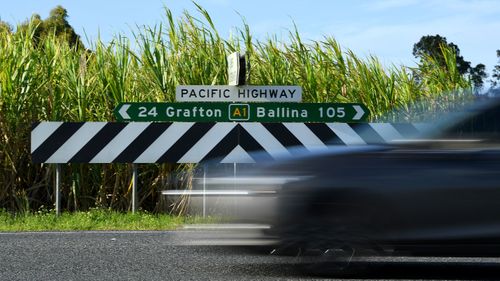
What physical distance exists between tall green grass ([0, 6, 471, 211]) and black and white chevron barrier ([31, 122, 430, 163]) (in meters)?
0.56

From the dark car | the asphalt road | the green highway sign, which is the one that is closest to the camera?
the dark car

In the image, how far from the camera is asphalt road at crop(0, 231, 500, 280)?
24.1 ft

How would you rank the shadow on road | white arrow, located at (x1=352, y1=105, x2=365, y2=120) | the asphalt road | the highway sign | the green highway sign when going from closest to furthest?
the shadow on road, the asphalt road, the green highway sign, the highway sign, white arrow, located at (x1=352, y1=105, x2=365, y2=120)

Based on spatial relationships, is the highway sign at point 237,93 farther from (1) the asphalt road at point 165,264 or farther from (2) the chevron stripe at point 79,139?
(1) the asphalt road at point 165,264

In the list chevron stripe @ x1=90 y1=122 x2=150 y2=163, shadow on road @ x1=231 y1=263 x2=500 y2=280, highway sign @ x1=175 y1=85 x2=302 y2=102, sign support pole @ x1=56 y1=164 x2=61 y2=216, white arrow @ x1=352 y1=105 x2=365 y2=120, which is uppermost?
highway sign @ x1=175 y1=85 x2=302 y2=102

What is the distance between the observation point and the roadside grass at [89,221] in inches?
437

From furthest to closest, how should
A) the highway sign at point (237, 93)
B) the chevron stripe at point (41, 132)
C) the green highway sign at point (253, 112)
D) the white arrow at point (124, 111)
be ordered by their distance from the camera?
1. the highway sign at point (237, 93)
2. the green highway sign at point (253, 112)
3. the white arrow at point (124, 111)
4. the chevron stripe at point (41, 132)

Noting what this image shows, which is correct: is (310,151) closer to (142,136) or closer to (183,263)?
(183,263)

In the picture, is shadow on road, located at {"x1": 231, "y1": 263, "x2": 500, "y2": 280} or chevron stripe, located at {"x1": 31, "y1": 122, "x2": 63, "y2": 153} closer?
shadow on road, located at {"x1": 231, "y1": 263, "x2": 500, "y2": 280}

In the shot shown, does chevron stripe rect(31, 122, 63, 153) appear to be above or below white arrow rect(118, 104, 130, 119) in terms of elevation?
below

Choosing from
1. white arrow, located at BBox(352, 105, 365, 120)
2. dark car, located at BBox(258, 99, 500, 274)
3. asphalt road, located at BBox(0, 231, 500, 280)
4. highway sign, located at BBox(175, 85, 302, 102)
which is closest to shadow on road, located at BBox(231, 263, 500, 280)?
asphalt road, located at BBox(0, 231, 500, 280)

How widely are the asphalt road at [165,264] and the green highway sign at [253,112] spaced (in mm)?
3265

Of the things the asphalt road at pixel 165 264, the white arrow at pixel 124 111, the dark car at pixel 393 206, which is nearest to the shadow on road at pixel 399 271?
the asphalt road at pixel 165 264

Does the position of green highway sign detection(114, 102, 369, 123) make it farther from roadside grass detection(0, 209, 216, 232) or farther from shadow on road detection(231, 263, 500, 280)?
shadow on road detection(231, 263, 500, 280)
